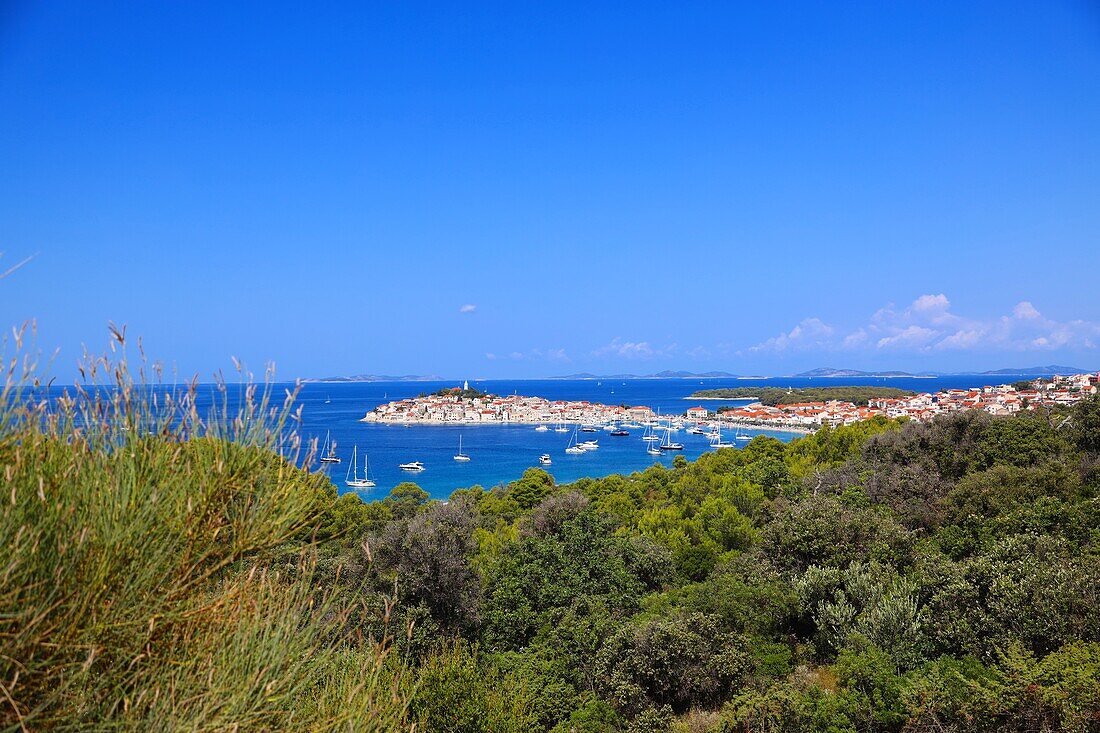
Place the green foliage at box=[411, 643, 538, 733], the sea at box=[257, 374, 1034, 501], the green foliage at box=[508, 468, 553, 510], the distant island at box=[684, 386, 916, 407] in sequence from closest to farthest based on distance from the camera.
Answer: the green foliage at box=[411, 643, 538, 733], the green foliage at box=[508, 468, 553, 510], the sea at box=[257, 374, 1034, 501], the distant island at box=[684, 386, 916, 407]

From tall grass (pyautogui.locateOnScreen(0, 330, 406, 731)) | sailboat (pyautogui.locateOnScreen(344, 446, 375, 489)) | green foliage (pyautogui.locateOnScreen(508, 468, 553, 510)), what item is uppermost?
tall grass (pyautogui.locateOnScreen(0, 330, 406, 731))

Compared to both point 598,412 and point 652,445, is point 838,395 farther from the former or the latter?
point 652,445

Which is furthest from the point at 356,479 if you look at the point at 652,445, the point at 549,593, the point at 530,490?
the point at 549,593

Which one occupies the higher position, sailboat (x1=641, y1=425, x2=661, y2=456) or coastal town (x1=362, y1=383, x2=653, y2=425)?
coastal town (x1=362, y1=383, x2=653, y2=425)

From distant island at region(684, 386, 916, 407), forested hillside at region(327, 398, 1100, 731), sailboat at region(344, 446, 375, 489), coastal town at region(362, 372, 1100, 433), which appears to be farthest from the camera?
distant island at region(684, 386, 916, 407)

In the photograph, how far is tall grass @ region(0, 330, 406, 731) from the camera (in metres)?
2.57

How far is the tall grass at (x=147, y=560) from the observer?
8.45 feet

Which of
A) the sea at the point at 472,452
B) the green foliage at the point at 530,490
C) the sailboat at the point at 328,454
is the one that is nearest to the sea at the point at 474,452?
the sea at the point at 472,452

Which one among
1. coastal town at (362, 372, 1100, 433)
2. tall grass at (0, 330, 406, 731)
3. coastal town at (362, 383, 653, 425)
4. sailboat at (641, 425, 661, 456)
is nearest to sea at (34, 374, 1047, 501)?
sailboat at (641, 425, 661, 456)

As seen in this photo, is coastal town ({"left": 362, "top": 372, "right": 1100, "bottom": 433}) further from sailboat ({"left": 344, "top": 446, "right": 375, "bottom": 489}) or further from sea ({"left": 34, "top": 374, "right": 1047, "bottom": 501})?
sailboat ({"left": 344, "top": 446, "right": 375, "bottom": 489})

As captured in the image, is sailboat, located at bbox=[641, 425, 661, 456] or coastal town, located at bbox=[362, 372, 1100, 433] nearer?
sailboat, located at bbox=[641, 425, 661, 456]

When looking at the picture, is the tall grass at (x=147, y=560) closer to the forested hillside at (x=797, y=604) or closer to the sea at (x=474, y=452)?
the forested hillside at (x=797, y=604)

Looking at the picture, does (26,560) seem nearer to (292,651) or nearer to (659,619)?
(292,651)

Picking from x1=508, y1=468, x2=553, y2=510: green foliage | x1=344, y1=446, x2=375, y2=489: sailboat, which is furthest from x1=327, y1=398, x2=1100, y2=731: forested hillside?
x1=344, y1=446, x2=375, y2=489: sailboat
